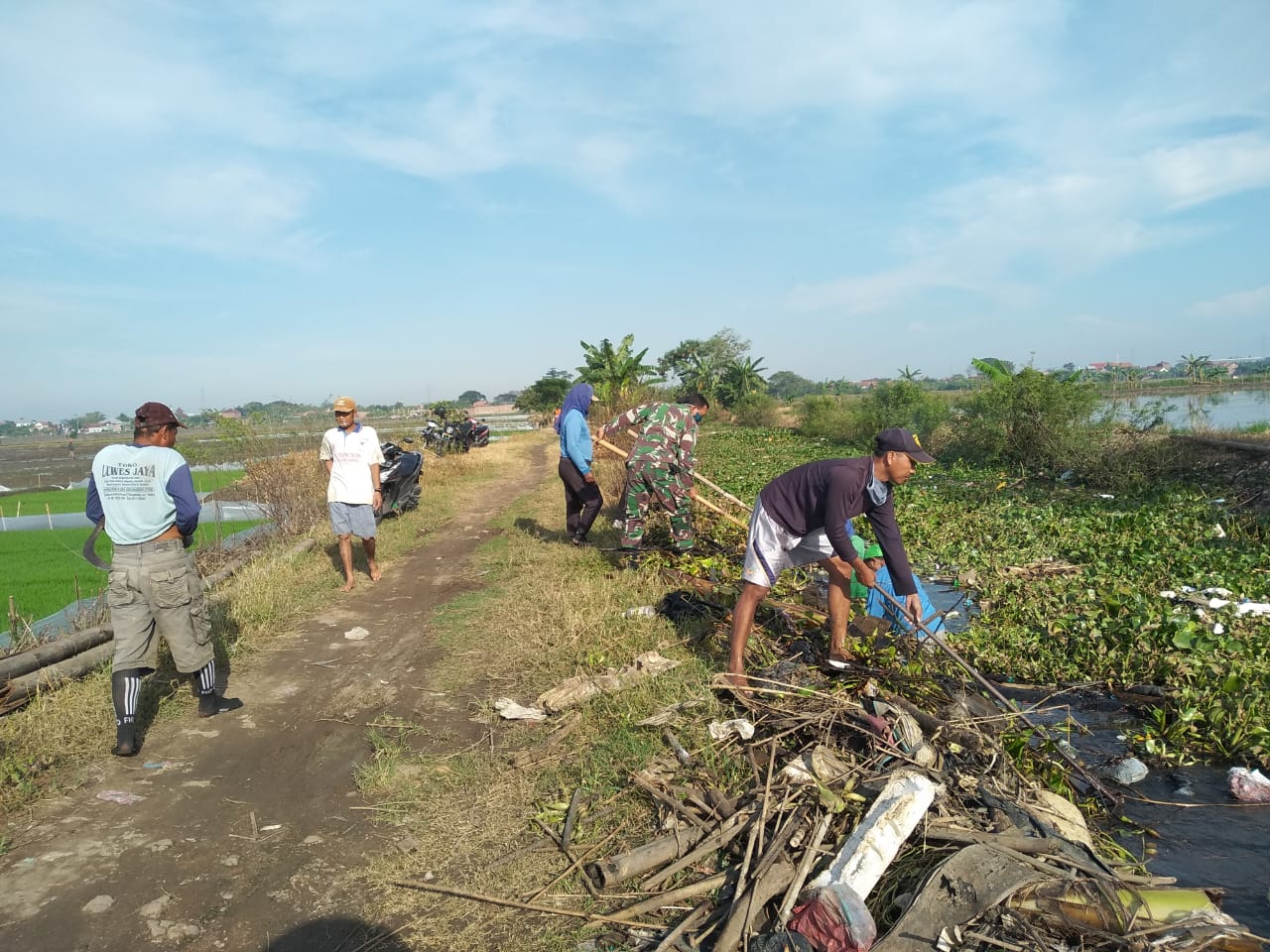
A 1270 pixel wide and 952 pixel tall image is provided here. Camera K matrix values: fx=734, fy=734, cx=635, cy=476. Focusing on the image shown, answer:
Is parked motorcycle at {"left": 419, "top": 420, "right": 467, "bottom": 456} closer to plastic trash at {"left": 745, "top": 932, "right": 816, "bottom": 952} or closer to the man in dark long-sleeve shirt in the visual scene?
the man in dark long-sleeve shirt

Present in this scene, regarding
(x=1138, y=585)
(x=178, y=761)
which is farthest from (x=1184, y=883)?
(x=178, y=761)

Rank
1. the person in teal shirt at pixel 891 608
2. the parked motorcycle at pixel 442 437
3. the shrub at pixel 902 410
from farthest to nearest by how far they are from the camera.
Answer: the parked motorcycle at pixel 442 437
the shrub at pixel 902 410
the person in teal shirt at pixel 891 608

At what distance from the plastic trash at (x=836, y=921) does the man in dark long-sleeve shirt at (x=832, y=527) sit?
1.58m

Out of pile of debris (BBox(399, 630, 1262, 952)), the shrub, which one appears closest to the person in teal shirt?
pile of debris (BBox(399, 630, 1262, 952))

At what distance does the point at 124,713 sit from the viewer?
151 inches

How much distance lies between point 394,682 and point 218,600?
7.24ft

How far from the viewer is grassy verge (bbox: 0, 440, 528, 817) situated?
3.60 m

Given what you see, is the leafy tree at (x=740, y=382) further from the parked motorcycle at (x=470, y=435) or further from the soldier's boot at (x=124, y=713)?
the soldier's boot at (x=124, y=713)

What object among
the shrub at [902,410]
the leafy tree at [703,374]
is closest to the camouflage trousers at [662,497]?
the shrub at [902,410]

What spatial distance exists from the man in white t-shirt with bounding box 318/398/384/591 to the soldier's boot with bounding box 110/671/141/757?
9.67 ft

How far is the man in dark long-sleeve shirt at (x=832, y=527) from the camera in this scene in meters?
3.89

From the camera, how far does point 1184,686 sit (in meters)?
4.08

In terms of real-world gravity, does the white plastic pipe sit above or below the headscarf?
below

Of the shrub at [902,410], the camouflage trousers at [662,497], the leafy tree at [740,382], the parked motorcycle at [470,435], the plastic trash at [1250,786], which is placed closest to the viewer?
the plastic trash at [1250,786]
